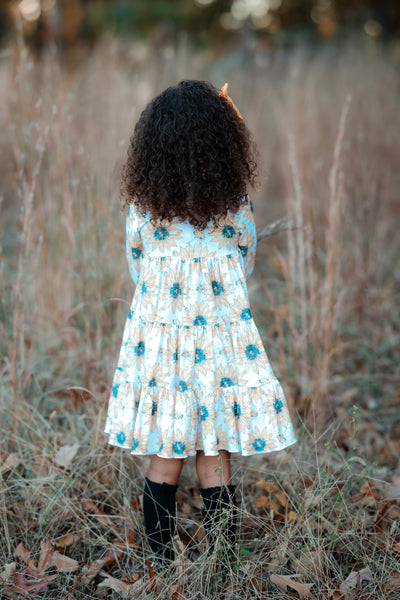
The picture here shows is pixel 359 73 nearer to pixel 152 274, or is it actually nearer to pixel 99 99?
pixel 99 99

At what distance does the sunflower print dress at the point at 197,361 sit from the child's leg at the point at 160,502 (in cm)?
9

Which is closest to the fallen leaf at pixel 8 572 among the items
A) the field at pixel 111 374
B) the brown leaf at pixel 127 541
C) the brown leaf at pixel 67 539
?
the field at pixel 111 374

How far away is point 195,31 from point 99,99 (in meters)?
7.80

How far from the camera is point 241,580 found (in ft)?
4.52

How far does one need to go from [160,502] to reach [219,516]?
19 cm

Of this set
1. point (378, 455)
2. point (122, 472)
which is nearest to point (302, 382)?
point (378, 455)

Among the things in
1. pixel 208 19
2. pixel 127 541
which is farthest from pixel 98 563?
pixel 208 19

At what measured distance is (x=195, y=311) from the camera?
1416mm

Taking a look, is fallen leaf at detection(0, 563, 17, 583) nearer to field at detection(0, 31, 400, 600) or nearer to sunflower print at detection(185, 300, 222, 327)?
field at detection(0, 31, 400, 600)

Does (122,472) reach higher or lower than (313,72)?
lower

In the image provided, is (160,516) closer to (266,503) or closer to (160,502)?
(160,502)

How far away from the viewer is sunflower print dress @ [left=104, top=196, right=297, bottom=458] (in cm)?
141

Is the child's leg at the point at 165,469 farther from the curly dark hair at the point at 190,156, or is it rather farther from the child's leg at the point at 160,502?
the curly dark hair at the point at 190,156

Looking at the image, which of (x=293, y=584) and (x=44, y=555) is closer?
(x=293, y=584)
